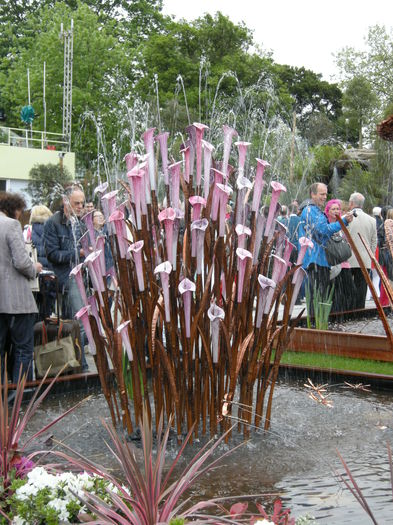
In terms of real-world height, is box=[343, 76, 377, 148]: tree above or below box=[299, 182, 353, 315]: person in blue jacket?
above

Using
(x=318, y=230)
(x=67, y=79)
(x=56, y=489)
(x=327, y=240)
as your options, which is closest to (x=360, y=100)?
(x=67, y=79)

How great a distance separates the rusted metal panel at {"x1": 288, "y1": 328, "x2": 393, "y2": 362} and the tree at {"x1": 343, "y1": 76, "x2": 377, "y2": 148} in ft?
131

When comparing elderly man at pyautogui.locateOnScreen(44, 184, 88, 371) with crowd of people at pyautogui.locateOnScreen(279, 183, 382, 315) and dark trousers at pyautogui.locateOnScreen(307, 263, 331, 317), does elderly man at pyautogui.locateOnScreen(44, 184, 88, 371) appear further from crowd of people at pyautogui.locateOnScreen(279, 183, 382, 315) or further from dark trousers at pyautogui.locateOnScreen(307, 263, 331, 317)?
dark trousers at pyautogui.locateOnScreen(307, 263, 331, 317)

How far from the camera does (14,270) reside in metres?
6.75

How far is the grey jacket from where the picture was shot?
6621 millimetres

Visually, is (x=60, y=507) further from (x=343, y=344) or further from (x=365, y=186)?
(x=365, y=186)

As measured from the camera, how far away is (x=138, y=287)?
4.80 metres

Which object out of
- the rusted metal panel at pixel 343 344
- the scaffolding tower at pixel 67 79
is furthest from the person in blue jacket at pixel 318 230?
the scaffolding tower at pixel 67 79

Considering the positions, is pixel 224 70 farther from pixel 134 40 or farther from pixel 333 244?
pixel 333 244

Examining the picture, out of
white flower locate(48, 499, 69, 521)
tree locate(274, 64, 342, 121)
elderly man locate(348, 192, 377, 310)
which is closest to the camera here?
white flower locate(48, 499, 69, 521)

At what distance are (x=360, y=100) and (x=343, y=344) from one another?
40.7 metres

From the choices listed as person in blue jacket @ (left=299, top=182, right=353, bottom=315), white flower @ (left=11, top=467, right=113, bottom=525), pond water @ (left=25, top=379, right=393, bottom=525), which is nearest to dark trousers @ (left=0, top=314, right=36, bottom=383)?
pond water @ (left=25, top=379, right=393, bottom=525)

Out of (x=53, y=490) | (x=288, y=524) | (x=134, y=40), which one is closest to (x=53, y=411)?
(x=53, y=490)

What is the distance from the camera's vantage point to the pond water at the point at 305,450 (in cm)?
401
